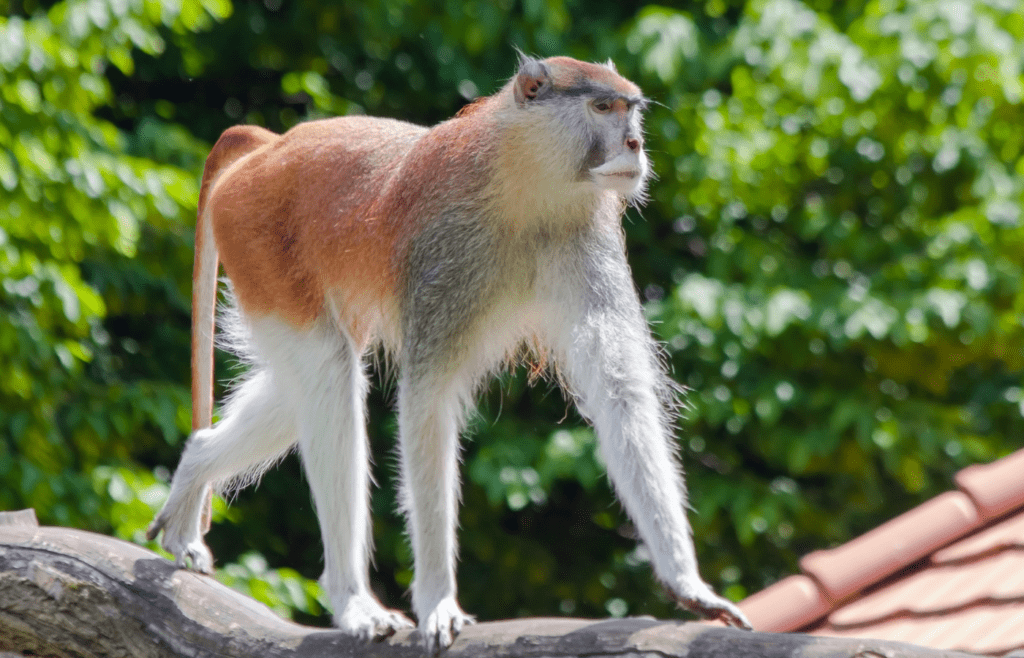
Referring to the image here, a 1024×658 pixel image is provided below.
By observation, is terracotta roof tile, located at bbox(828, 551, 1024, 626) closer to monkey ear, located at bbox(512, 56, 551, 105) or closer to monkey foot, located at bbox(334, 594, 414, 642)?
monkey foot, located at bbox(334, 594, 414, 642)

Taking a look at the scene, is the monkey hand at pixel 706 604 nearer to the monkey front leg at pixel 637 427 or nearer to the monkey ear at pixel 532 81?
the monkey front leg at pixel 637 427

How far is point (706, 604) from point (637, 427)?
401 mm

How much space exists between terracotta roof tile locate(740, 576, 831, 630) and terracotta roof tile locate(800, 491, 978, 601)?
4cm

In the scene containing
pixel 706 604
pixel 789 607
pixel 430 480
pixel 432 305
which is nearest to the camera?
pixel 706 604

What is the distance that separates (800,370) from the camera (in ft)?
15.9

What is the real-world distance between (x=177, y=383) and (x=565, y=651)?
342 cm

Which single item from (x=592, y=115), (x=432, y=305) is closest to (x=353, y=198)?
(x=432, y=305)

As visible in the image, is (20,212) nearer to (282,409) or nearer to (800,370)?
(282,409)

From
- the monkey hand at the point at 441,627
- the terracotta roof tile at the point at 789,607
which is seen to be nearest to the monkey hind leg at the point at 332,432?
the monkey hand at the point at 441,627

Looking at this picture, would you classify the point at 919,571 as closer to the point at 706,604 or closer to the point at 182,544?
the point at 706,604

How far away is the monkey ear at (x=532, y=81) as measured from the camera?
8.49 feet

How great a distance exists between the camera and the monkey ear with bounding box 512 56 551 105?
8.49ft

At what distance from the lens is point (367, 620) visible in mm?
2412

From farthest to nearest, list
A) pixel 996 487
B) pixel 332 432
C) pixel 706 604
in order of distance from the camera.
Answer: pixel 996 487 → pixel 332 432 → pixel 706 604
